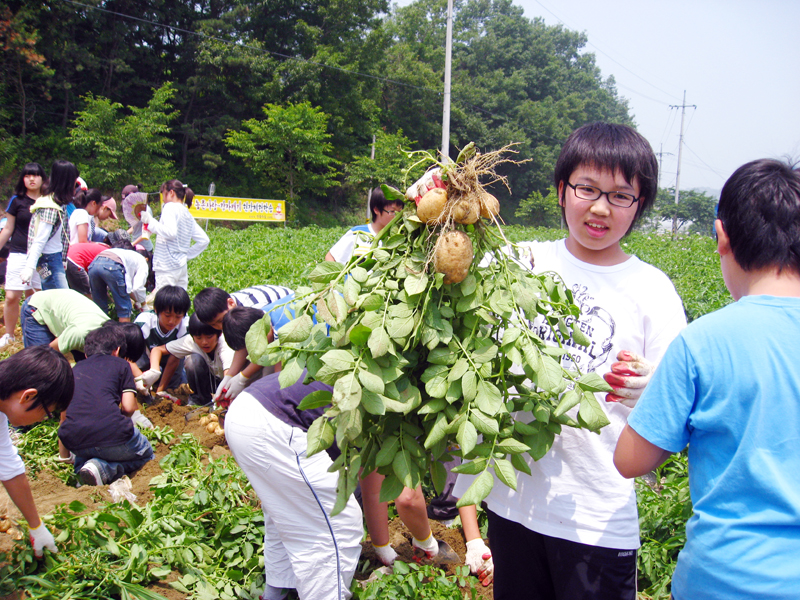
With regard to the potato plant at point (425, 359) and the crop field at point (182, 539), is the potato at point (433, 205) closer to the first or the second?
the potato plant at point (425, 359)

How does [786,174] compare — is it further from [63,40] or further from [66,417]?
[63,40]

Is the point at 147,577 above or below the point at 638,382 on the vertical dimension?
below

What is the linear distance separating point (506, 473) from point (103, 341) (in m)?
3.44

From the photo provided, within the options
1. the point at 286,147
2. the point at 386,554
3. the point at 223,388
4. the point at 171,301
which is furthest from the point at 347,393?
the point at 286,147

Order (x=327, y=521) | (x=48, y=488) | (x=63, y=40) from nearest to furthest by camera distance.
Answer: (x=327, y=521) < (x=48, y=488) < (x=63, y=40)

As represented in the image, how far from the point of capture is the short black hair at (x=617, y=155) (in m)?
1.58

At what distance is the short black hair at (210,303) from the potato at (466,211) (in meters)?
2.65

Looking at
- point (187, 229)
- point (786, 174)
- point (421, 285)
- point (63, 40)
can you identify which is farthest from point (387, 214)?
point (63, 40)

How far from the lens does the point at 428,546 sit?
2738mm

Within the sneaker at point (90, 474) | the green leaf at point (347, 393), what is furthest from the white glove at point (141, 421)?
the green leaf at point (347, 393)

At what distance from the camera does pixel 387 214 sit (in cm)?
359

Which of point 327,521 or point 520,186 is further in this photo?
point 520,186

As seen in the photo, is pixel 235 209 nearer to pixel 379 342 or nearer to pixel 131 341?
pixel 131 341

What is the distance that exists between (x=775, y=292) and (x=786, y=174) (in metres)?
0.25
